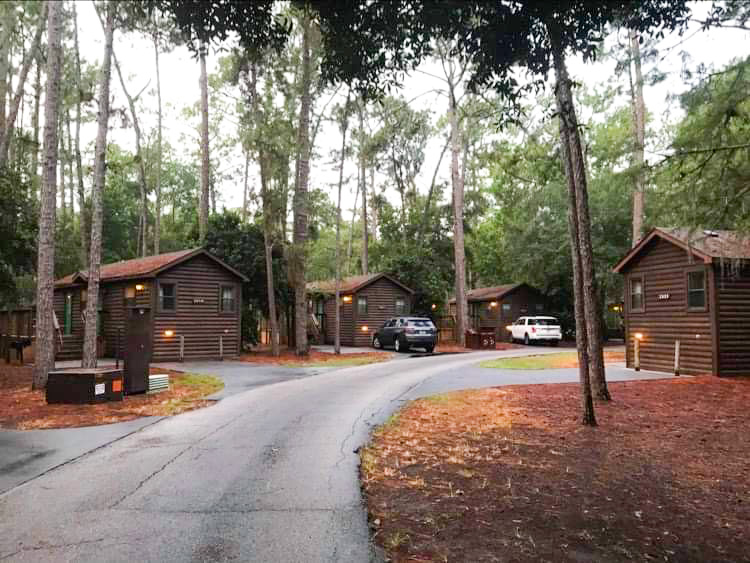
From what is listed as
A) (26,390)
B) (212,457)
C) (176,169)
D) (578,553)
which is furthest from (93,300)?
(176,169)

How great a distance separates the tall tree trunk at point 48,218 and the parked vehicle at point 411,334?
52.4 ft

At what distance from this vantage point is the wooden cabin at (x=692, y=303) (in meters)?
15.0

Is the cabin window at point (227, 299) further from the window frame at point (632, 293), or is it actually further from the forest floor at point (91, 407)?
the window frame at point (632, 293)

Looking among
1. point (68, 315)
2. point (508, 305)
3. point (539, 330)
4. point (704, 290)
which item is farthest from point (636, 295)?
point (68, 315)

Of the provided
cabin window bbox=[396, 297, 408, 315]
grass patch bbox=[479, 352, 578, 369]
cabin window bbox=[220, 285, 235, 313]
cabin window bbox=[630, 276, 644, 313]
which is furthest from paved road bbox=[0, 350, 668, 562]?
cabin window bbox=[396, 297, 408, 315]

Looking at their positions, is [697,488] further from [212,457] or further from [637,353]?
[637,353]

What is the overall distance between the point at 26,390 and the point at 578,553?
43.5ft

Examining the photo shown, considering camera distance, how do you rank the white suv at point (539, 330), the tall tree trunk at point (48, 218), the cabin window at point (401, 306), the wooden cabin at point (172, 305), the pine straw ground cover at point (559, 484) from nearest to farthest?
the pine straw ground cover at point (559, 484)
the tall tree trunk at point (48, 218)
the wooden cabin at point (172, 305)
the white suv at point (539, 330)
the cabin window at point (401, 306)

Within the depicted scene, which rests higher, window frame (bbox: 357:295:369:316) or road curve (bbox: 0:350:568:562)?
window frame (bbox: 357:295:369:316)

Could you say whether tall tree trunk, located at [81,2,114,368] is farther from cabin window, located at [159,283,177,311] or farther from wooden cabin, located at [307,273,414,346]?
wooden cabin, located at [307,273,414,346]

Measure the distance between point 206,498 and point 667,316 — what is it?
618 inches

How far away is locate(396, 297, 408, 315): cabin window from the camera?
34.3 metres

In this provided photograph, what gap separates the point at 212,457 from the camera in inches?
272

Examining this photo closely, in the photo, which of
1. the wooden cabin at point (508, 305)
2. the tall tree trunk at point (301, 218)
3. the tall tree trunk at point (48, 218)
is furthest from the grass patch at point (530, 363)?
the wooden cabin at point (508, 305)
